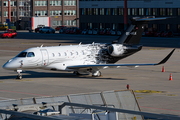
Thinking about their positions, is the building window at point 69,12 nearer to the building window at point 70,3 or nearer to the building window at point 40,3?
the building window at point 70,3

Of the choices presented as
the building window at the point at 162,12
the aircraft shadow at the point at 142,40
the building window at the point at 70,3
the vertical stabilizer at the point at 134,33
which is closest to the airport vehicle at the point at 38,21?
the building window at the point at 70,3

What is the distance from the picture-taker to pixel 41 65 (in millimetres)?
31859

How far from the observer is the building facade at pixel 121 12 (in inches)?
4626

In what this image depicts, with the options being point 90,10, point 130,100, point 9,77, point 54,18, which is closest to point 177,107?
point 130,100

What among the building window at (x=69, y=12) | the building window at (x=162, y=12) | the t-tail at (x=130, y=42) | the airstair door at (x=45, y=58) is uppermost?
the building window at (x=69, y=12)

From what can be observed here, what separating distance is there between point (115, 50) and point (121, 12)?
99525 mm

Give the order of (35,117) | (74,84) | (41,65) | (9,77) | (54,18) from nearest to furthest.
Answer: (35,117) < (74,84) < (41,65) < (9,77) < (54,18)

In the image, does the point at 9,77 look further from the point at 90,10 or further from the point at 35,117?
the point at 90,10

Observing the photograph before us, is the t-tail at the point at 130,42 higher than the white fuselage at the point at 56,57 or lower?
higher

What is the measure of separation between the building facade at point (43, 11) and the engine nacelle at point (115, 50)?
13936 cm

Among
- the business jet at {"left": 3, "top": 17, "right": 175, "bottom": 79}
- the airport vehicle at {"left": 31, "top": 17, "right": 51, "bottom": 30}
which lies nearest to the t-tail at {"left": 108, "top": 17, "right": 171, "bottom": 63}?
the business jet at {"left": 3, "top": 17, "right": 175, "bottom": 79}

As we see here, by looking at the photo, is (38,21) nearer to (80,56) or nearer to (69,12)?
(69,12)

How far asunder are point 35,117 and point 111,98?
3364mm

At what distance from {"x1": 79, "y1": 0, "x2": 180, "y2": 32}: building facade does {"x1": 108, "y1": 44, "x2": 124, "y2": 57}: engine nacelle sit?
273ft
